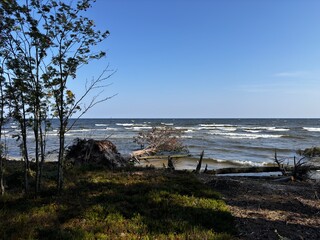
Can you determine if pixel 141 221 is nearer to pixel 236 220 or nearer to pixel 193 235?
pixel 193 235

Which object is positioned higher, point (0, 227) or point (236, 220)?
point (0, 227)

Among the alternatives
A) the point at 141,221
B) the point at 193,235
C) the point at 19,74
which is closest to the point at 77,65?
the point at 19,74

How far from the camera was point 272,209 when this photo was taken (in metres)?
7.05

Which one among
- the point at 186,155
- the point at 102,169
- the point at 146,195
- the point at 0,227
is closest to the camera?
the point at 0,227

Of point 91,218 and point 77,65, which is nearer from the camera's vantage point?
point 91,218

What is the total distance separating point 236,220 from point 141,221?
6.33 feet

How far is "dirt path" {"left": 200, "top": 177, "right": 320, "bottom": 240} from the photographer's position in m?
5.65

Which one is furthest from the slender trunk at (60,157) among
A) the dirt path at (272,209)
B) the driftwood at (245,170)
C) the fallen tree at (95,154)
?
the driftwood at (245,170)

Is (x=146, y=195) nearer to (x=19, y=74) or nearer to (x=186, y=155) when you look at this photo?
(x=19, y=74)

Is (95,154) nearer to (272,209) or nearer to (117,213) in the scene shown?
(117,213)

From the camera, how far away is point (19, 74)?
18.9 ft

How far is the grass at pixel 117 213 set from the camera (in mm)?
4938

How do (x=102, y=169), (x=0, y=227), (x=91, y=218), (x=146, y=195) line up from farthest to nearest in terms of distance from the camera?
(x=102, y=169), (x=146, y=195), (x=91, y=218), (x=0, y=227)

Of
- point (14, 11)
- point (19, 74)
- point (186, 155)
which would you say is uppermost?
point (14, 11)
